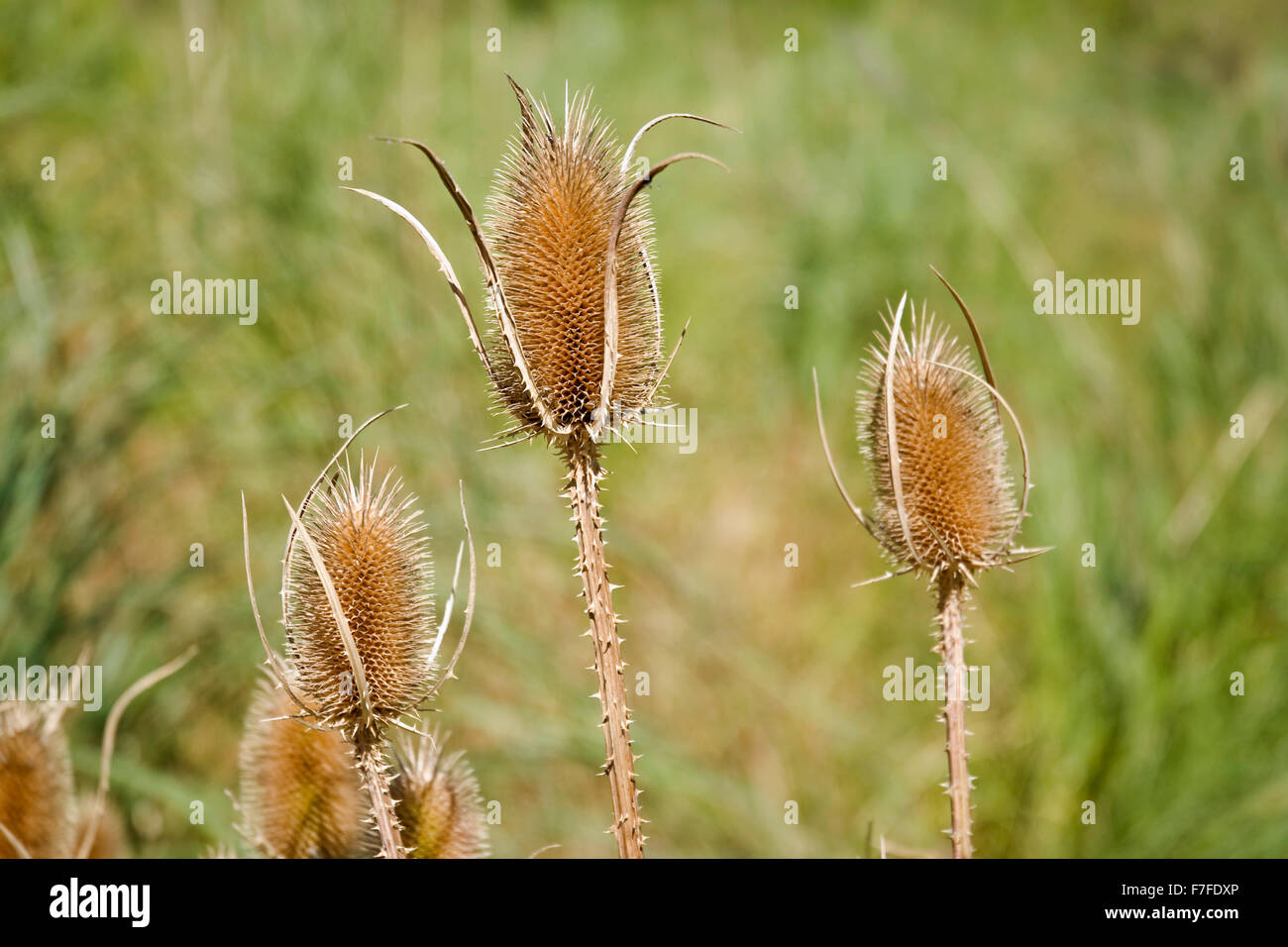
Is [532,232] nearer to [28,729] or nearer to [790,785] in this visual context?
[28,729]

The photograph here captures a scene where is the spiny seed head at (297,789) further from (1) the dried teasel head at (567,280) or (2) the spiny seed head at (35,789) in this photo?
(1) the dried teasel head at (567,280)

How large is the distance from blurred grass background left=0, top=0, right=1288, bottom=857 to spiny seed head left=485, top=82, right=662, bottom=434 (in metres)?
1.45

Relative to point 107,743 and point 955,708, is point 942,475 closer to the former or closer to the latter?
point 955,708

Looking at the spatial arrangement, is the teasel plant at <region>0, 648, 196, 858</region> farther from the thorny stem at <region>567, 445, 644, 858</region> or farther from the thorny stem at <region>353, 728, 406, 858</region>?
the thorny stem at <region>567, 445, 644, 858</region>

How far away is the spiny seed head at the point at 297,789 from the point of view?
1.03m

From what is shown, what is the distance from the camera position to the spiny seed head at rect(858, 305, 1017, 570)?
38.9 inches

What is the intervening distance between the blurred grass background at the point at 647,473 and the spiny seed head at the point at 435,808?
1.16 metres

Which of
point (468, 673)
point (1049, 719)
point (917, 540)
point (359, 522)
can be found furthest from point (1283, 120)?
point (359, 522)

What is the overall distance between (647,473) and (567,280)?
3433 mm

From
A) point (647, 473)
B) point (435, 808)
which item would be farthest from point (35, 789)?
point (647, 473)

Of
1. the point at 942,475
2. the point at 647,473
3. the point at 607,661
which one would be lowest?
the point at 607,661

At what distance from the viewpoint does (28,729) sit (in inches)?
46.9

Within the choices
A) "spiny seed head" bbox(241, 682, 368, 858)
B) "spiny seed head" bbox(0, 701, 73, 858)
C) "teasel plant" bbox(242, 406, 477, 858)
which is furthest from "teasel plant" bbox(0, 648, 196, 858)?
"teasel plant" bbox(242, 406, 477, 858)

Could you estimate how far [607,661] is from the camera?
2.75ft
